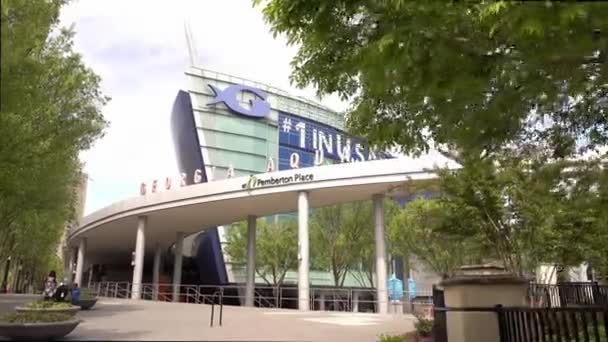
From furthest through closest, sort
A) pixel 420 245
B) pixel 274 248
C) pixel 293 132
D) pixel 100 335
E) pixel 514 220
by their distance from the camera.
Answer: pixel 293 132
pixel 274 248
pixel 420 245
pixel 514 220
pixel 100 335

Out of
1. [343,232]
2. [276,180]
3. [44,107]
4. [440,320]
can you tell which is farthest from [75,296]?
[343,232]

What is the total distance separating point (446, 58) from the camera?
4883mm

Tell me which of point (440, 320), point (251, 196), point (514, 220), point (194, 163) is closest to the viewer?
point (440, 320)

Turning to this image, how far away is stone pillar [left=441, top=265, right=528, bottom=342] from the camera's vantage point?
26.0 feet

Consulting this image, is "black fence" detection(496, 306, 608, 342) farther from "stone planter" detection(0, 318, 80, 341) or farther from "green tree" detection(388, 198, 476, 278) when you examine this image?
"green tree" detection(388, 198, 476, 278)

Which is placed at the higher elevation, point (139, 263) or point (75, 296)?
point (139, 263)

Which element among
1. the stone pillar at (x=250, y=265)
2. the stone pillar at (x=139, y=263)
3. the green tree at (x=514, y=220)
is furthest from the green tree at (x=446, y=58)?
the stone pillar at (x=139, y=263)

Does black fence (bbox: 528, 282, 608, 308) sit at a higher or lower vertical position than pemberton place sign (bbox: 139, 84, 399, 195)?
lower

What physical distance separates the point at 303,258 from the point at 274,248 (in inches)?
454

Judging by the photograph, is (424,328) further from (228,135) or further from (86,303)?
(228,135)

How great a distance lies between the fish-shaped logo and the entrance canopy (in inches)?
622

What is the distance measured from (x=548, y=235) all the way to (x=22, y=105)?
14360mm

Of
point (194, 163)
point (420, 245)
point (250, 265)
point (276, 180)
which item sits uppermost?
point (194, 163)

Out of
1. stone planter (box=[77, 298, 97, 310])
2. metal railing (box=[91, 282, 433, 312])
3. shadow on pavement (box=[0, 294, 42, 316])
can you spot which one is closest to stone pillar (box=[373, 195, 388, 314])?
metal railing (box=[91, 282, 433, 312])
